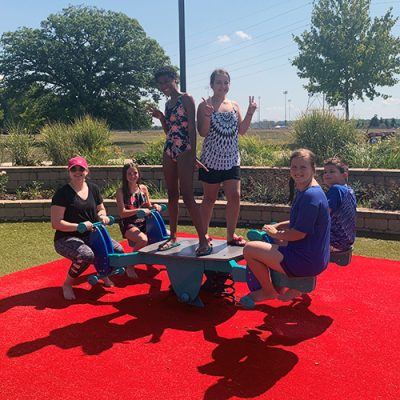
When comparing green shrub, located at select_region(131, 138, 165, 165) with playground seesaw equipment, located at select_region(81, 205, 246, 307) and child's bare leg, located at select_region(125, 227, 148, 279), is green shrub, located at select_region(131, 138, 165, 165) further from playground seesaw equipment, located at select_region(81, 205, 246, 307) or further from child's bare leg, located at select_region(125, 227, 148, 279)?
playground seesaw equipment, located at select_region(81, 205, 246, 307)

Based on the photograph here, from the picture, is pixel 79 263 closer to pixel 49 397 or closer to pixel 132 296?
pixel 132 296

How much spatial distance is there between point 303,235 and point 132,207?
2726 mm

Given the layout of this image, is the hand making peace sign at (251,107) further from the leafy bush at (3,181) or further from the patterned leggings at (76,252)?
the leafy bush at (3,181)

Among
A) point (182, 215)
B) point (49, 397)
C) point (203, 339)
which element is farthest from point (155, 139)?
point (49, 397)

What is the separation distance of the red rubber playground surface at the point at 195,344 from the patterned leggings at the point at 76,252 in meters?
0.32

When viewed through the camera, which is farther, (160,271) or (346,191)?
(160,271)

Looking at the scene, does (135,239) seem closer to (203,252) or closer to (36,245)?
(203,252)

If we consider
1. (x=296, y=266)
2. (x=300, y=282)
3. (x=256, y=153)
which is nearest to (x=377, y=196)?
(x=256, y=153)

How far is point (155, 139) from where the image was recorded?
1214cm

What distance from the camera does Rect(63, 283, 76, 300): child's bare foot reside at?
4.74 meters

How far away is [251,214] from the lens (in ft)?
27.1

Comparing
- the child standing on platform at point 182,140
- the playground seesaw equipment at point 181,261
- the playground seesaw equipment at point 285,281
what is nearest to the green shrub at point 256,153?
the playground seesaw equipment at point 181,261

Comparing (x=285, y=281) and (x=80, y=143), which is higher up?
(x=80, y=143)

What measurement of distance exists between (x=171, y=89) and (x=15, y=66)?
41170 mm
